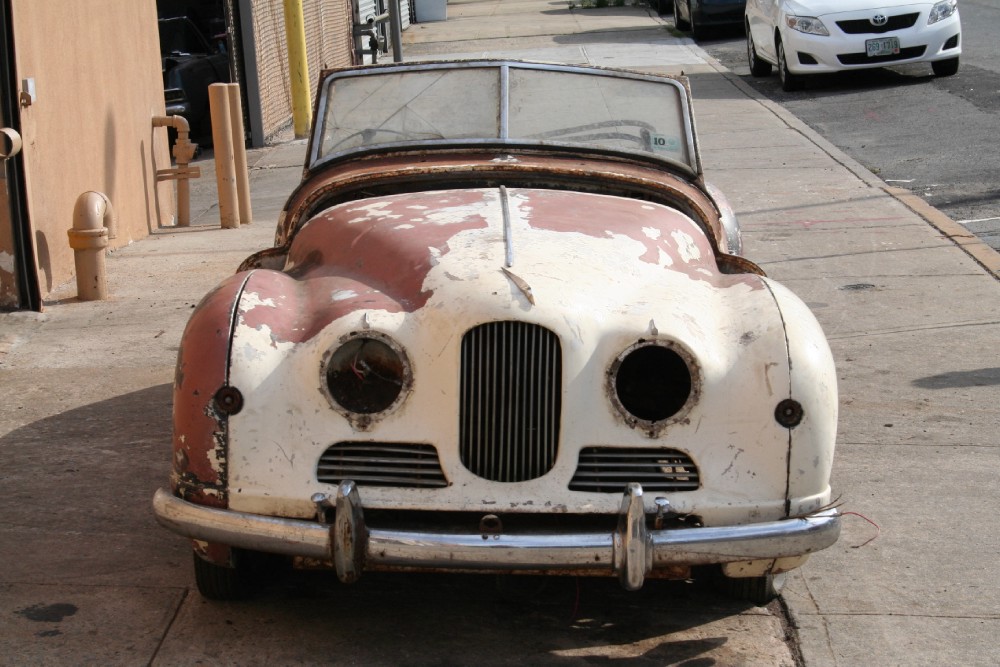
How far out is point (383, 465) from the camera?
3.77 meters

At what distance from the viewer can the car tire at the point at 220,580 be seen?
406 centimetres

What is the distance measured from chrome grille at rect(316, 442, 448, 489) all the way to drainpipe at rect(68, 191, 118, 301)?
455 cm

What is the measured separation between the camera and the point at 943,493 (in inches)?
197

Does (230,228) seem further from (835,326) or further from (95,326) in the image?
(835,326)

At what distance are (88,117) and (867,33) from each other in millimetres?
9454

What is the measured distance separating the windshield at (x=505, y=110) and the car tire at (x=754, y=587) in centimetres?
187

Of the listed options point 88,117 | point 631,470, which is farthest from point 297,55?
point 631,470

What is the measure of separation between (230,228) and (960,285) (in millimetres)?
5391

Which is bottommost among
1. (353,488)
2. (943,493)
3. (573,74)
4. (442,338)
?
(943,493)

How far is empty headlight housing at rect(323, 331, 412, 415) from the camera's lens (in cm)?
378

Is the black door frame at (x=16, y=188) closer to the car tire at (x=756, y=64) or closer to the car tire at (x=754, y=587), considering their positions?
the car tire at (x=754, y=587)

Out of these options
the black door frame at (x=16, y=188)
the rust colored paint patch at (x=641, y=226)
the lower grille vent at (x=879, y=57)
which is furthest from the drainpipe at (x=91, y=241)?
the lower grille vent at (x=879, y=57)

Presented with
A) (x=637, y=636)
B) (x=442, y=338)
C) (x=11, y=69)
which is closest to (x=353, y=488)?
(x=442, y=338)

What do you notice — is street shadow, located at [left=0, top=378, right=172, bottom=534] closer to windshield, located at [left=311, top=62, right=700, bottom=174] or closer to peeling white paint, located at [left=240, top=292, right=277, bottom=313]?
peeling white paint, located at [left=240, top=292, right=277, bottom=313]
